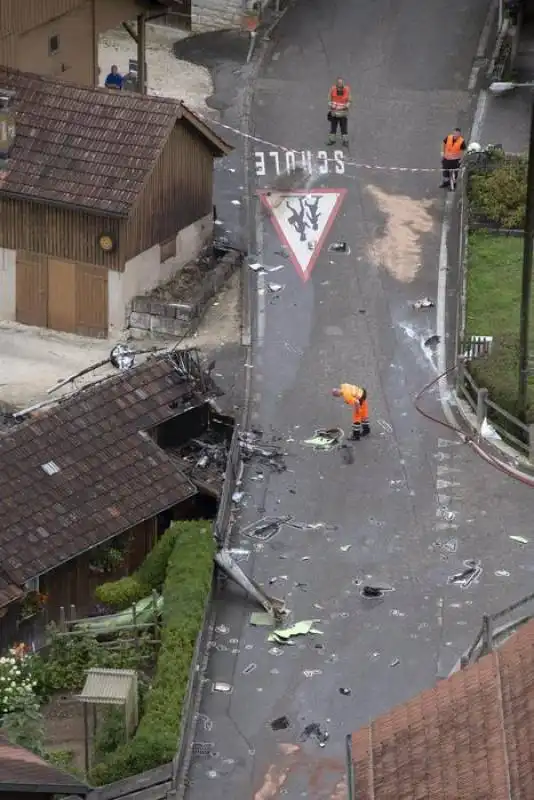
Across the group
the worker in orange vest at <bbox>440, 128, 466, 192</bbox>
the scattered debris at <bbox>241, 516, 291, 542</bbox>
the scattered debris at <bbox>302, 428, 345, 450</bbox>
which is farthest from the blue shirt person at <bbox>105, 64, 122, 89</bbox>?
the scattered debris at <bbox>241, 516, 291, 542</bbox>

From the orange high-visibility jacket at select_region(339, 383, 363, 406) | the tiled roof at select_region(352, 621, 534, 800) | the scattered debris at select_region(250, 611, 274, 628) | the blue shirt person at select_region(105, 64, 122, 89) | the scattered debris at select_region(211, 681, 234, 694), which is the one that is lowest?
the scattered debris at select_region(211, 681, 234, 694)

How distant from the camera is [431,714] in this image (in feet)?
98.8

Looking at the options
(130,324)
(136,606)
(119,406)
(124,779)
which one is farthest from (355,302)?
(124,779)

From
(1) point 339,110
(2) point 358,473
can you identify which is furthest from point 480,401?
(1) point 339,110

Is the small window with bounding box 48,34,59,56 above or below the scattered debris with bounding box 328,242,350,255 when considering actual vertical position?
above

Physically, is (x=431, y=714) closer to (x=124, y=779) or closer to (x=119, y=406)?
(x=124, y=779)

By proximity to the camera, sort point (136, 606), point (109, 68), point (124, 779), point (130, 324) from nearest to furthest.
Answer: point (124, 779) → point (136, 606) → point (130, 324) → point (109, 68)

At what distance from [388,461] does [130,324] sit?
9057mm

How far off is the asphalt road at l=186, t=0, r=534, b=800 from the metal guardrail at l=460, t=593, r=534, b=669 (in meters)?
1.14

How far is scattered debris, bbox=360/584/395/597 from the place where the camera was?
4025cm

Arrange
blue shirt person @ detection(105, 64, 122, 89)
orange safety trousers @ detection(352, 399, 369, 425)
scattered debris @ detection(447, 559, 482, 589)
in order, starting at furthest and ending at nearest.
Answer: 1. blue shirt person @ detection(105, 64, 122, 89)
2. orange safety trousers @ detection(352, 399, 369, 425)
3. scattered debris @ detection(447, 559, 482, 589)

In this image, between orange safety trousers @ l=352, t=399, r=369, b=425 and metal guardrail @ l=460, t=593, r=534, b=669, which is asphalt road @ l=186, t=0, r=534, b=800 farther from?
metal guardrail @ l=460, t=593, r=534, b=669

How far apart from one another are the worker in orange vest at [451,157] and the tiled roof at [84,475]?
13362mm

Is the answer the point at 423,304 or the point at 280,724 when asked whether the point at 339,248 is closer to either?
the point at 423,304
